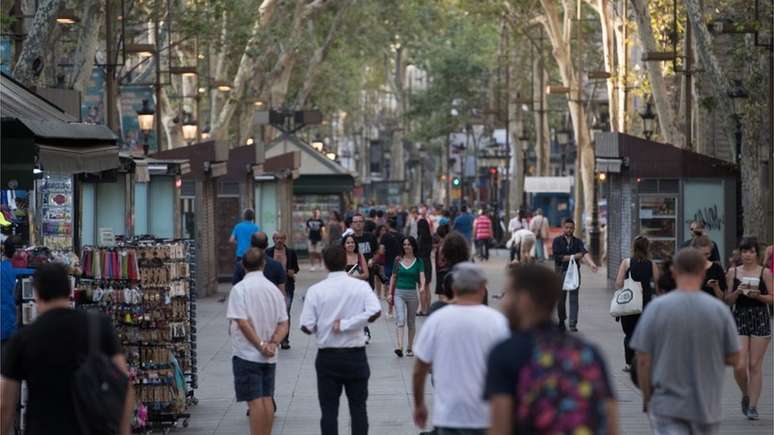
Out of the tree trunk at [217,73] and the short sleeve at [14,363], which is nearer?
the short sleeve at [14,363]

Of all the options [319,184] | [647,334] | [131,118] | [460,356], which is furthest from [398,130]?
[460,356]

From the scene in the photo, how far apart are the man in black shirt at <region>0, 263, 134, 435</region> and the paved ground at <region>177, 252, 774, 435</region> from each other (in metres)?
5.77

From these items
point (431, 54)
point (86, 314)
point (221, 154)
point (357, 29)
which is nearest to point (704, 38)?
point (221, 154)

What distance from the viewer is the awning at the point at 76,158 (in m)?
12.6

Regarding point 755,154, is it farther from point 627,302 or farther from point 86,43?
point 627,302

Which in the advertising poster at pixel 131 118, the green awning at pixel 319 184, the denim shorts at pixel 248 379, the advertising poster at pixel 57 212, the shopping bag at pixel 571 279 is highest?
the advertising poster at pixel 131 118

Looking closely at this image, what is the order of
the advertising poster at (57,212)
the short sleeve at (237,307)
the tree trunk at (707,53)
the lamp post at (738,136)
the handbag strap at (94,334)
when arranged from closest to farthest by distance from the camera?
the handbag strap at (94,334) → the short sleeve at (237,307) → the advertising poster at (57,212) → the tree trunk at (707,53) → the lamp post at (738,136)

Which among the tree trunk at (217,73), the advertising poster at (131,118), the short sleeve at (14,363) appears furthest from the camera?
the advertising poster at (131,118)

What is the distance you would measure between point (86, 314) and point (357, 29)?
60663mm

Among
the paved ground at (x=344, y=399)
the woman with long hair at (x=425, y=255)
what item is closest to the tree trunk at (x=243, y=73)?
the woman with long hair at (x=425, y=255)

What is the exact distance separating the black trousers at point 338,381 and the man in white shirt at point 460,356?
2.72 m

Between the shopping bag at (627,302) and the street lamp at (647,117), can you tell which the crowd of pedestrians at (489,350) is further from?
the street lamp at (647,117)

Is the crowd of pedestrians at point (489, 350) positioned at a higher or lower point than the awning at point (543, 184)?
lower

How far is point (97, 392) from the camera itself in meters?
8.15
